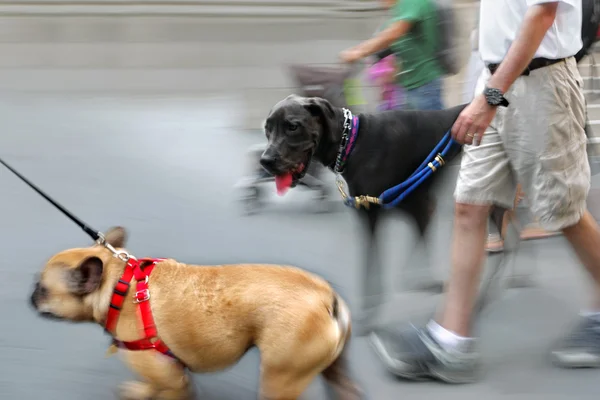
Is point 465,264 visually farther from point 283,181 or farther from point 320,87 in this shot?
point 320,87

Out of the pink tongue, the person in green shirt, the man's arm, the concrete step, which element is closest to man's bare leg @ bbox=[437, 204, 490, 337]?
the man's arm

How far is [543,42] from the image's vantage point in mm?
3047

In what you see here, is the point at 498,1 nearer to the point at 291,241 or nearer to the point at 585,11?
the point at 585,11

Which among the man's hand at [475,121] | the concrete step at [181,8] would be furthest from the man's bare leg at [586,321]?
the concrete step at [181,8]

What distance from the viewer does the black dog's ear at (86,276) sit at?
8.94 feet

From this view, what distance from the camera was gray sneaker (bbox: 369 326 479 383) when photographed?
338cm

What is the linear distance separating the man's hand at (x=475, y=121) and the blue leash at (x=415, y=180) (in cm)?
66

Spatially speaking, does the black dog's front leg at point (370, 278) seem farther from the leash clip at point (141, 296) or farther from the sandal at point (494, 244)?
the leash clip at point (141, 296)

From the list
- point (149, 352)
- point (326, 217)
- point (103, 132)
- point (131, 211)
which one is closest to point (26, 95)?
point (103, 132)

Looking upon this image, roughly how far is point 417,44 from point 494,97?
6.53 feet

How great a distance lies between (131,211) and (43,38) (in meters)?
8.34

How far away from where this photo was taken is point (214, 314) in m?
2.73

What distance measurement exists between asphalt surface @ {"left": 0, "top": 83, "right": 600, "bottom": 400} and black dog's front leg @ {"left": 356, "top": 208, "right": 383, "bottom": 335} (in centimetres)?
12

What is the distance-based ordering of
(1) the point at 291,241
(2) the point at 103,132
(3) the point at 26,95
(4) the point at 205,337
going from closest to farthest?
(4) the point at 205,337, (1) the point at 291,241, (2) the point at 103,132, (3) the point at 26,95
